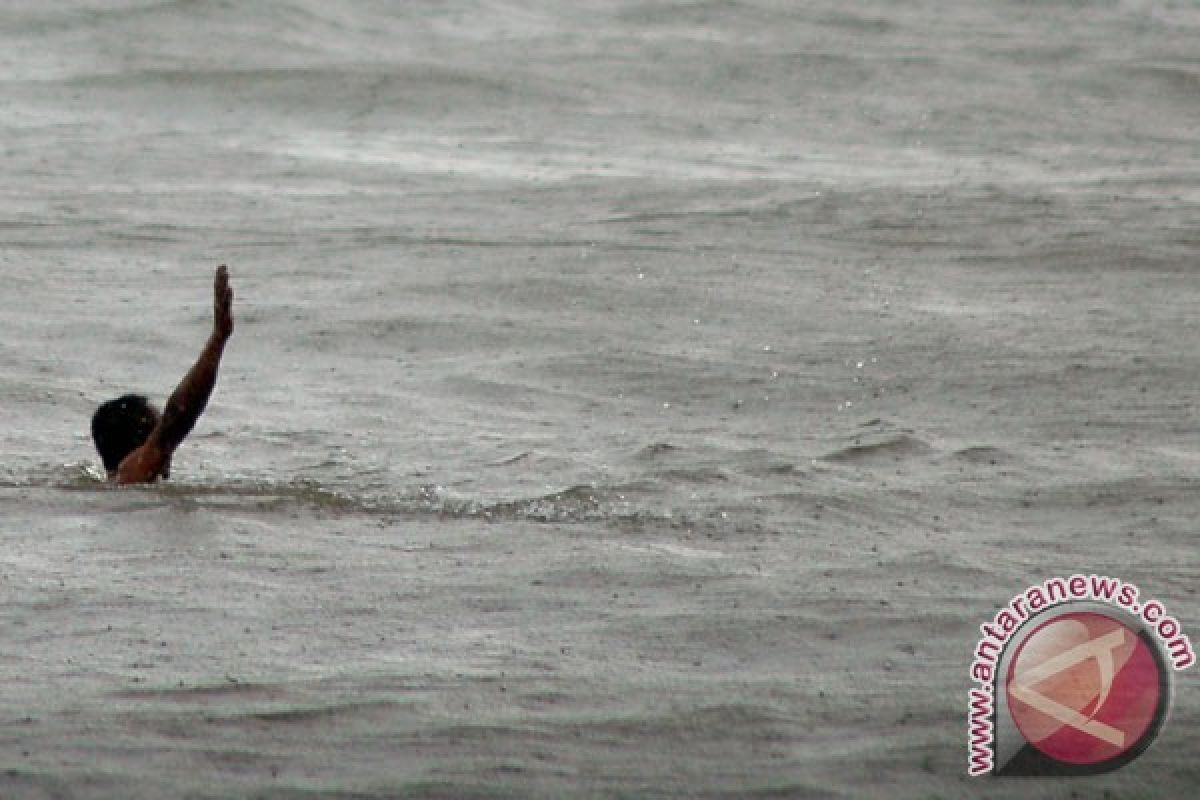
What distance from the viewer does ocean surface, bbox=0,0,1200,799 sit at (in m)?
8.35

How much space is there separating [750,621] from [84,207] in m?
9.94

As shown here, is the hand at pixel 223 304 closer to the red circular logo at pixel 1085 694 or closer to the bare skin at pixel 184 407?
the bare skin at pixel 184 407

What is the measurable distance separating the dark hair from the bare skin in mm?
64

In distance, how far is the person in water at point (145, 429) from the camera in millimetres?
10516

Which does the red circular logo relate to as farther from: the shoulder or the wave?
the shoulder

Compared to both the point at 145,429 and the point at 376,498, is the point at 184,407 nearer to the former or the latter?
the point at 145,429

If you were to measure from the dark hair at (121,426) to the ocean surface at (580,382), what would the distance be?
0.30 m

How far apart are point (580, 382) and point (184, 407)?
418cm

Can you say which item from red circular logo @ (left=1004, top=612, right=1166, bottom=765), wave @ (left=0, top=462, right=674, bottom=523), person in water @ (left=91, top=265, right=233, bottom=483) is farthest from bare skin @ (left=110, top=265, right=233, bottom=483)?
red circular logo @ (left=1004, top=612, right=1166, bottom=765)

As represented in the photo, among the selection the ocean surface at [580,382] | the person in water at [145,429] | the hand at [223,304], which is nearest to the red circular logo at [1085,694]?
the ocean surface at [580,382]

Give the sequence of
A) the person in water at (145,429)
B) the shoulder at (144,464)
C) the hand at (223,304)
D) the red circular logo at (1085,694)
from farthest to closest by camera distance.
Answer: the shoulder at (144,464) < the person in water at (145,429) < the hand at (223,304) < the red circular logo at (1085,694)

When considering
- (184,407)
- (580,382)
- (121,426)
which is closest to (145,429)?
(121,426)

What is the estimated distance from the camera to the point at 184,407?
10531 millimetres

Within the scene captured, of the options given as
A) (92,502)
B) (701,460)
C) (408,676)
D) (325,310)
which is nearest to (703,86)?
(325,310)
